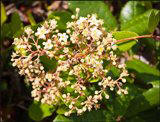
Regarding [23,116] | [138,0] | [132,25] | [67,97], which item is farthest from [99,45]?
[23,116]

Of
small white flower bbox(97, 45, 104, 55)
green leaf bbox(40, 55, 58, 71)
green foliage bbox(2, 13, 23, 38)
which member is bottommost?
green leaf bbox(40, 55, 58, 71)

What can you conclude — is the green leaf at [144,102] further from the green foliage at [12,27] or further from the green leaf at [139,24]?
the green foliage at [12,27]

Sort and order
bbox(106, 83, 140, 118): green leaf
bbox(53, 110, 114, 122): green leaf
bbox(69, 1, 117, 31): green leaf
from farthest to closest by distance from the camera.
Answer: bbox(69, 1, 117, 31): green leaf → bbox(106, 83, 140, 118): green leaf → bbox(53, 110, 114, 122): green leaf

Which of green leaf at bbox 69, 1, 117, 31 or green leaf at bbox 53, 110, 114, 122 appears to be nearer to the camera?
green leaf at bbox 53, 110, 114, 122

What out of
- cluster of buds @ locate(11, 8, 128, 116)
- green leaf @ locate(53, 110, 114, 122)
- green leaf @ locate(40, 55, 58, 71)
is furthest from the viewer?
green leaf @ locate(53, 110, 114, 122)

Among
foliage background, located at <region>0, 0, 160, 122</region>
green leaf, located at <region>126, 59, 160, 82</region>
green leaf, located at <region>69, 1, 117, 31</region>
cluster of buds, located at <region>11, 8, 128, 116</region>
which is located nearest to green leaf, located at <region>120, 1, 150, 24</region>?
foliage background, located at <region>0, 0, 160, 122</region>

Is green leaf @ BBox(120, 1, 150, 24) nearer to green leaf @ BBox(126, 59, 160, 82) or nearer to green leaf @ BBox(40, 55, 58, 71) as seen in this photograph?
green leaf @ BBox(126, 59, 160, 82)
